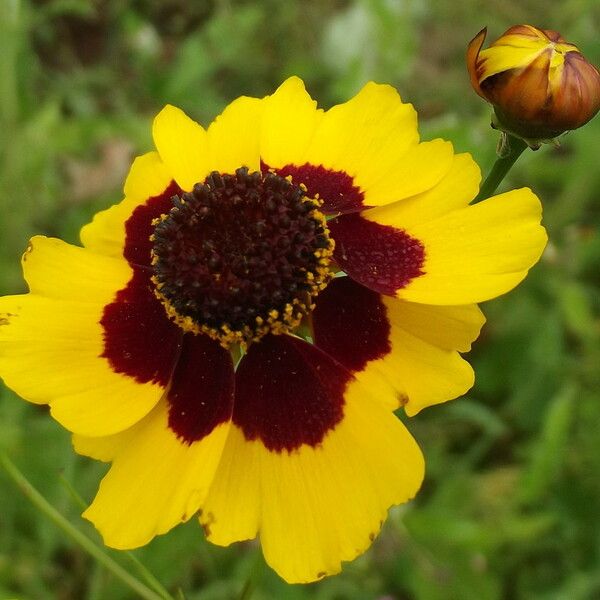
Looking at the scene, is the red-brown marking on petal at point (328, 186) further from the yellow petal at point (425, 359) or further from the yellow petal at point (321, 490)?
the yellow petal at point (321, 490)

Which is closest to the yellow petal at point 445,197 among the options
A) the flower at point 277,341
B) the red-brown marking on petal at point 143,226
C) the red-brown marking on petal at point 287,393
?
the flower at point 277,341

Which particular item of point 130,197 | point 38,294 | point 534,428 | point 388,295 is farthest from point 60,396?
point 534,428

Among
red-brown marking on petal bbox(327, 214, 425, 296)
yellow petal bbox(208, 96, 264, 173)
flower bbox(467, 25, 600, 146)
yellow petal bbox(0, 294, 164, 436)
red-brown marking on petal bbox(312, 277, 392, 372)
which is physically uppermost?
flower bbox(467, 25, 600, 146)

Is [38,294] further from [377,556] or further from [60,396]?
[377,556]

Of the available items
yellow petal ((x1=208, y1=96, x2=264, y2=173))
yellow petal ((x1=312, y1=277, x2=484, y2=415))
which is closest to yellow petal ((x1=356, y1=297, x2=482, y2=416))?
yellow petal ((x1=312, y1=277, x2=484, y2=415))

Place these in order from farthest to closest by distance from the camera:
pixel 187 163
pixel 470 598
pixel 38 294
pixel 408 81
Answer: pixel 408 81 → pixel 470 598 → pixel 187 163 → pixel 38 294

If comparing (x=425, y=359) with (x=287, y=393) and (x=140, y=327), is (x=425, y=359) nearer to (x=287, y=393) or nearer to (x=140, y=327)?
(x=287, y=393)

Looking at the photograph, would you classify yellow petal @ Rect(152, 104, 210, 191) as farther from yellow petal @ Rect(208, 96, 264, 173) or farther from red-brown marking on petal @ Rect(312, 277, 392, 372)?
red-brown marking on petal @ Rect(312, 277, 392, 372)
